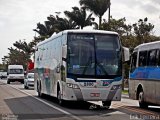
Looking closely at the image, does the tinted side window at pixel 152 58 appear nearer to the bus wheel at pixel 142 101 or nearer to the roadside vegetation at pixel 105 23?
the bus wheel at pixel 142 101

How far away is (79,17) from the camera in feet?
231

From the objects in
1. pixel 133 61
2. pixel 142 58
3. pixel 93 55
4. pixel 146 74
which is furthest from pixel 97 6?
pixel 93 55

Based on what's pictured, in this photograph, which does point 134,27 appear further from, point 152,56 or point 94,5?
point 152,56

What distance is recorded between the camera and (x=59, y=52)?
21.1m

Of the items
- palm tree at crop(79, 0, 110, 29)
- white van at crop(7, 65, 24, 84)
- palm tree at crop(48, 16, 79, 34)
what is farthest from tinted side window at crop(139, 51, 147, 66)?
palm tree at crop(48, 16, 79, 34)

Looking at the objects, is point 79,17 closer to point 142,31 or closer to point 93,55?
point 142,31

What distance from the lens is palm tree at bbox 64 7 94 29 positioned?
69750mm

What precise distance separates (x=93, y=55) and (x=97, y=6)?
42158mm

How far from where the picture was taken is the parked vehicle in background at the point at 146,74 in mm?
18484

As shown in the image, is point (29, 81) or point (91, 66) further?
point (29, 81)

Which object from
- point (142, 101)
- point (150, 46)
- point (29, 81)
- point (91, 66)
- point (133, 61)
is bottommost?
point (142, 101)

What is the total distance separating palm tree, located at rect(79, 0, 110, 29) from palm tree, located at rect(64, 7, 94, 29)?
A: 7.14 m

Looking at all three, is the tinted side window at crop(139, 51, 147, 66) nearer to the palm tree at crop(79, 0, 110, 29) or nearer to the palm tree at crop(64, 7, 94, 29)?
the palm tree at crop(79, 0, 110, 29)

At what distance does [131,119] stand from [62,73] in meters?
5.39
